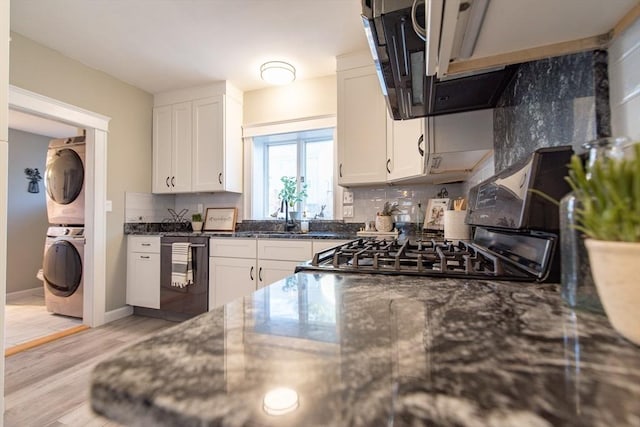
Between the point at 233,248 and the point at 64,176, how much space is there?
6.63ft

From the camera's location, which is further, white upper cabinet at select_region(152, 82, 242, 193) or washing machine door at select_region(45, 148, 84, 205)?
white upper cabinet at select_region(152, 82, 242, 193)

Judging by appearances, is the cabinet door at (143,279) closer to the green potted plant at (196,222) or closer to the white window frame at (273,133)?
the green potted plant at (196,222)

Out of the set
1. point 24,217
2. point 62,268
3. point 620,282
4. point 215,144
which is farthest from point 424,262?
point 24,217

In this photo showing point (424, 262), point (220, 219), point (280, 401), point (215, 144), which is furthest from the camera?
point (220, 219)

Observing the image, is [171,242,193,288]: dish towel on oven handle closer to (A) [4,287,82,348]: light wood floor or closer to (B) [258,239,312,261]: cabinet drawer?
(B) [258,239,312,261]: cabinet drawer

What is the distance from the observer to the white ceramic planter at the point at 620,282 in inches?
14.2

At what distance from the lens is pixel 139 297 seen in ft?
10.1

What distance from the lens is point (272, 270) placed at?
8.50ft

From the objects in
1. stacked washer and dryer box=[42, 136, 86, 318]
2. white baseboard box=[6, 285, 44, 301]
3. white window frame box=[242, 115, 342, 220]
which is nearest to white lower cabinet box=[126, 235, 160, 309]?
stacked washer and dryer box=[42, 136, 86, 318]

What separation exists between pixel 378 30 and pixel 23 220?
5.61 metres

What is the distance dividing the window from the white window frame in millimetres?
50

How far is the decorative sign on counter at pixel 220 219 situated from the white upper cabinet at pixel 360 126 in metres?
1.41

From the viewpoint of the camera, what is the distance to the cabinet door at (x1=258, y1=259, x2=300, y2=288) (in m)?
2.53

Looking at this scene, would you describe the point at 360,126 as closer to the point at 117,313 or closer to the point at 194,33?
the point at 194,33
